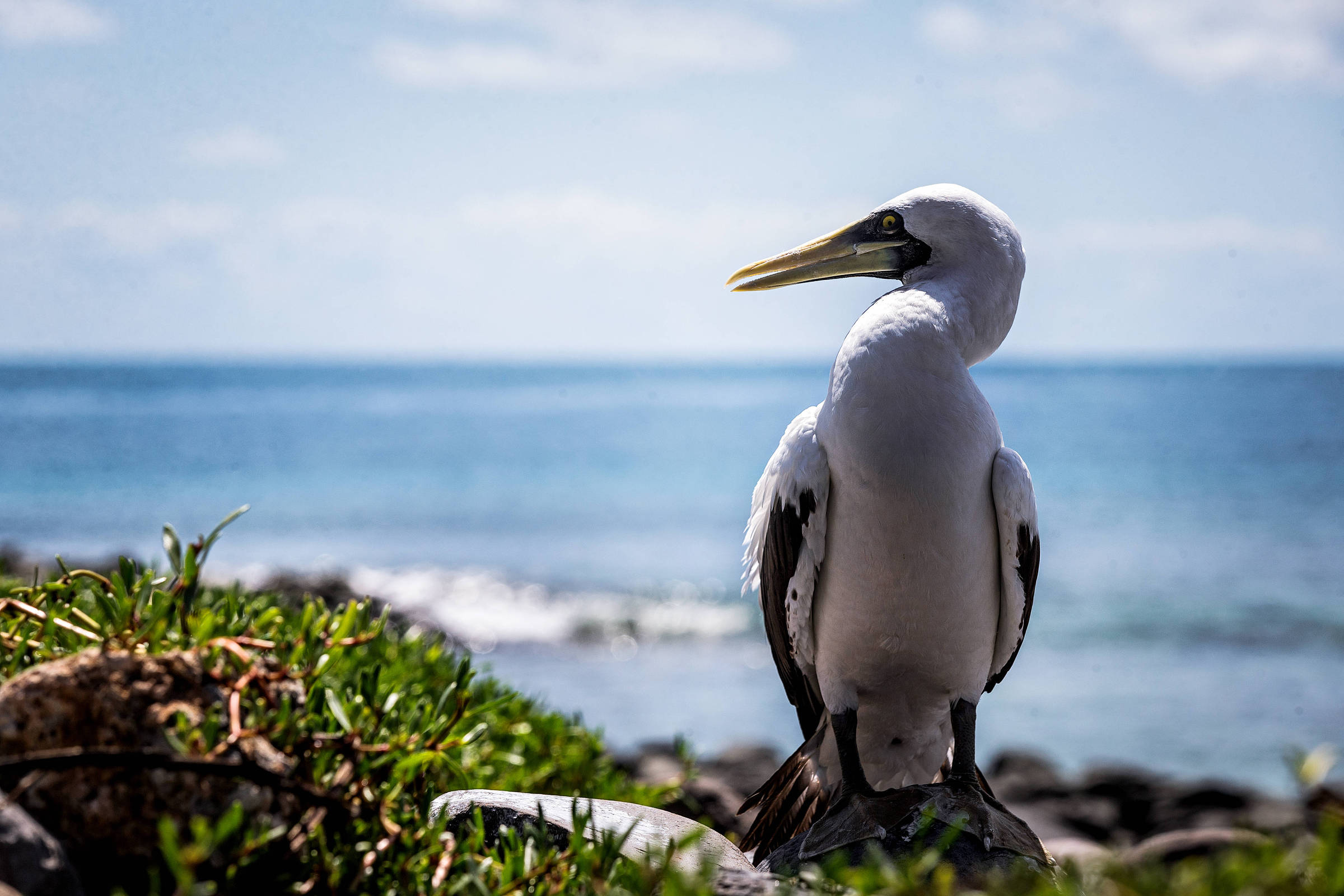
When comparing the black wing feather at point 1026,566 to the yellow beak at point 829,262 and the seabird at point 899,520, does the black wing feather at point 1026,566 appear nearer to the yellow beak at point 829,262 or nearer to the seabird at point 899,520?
the seabird at point 899,520

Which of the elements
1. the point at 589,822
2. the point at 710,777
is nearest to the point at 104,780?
the point at 589,822

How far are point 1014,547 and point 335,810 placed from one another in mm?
2349

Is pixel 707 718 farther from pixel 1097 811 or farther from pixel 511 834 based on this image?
pixel 511 834

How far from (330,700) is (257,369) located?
457ft

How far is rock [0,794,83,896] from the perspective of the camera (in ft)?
5.52

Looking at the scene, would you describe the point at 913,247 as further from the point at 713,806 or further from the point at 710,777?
the point at 710,777

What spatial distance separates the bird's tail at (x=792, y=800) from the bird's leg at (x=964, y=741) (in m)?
0.51

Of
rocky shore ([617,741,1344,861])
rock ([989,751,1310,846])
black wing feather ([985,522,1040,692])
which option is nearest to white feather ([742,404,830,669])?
black wing feather ([985,522,1040,692])

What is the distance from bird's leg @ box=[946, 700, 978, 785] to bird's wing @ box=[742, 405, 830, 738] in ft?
1.75

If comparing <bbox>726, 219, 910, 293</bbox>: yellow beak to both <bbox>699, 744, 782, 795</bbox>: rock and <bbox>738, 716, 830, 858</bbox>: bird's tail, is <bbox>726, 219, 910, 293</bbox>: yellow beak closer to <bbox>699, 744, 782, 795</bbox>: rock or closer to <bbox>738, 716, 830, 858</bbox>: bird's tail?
<bbox>738, 716, 830, 858</bbox>: bird's tail

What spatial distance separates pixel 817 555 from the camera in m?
3.39

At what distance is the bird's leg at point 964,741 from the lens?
348 cm

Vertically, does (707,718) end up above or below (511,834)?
below

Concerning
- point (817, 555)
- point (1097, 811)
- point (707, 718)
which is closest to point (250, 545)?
point (707, 718)
